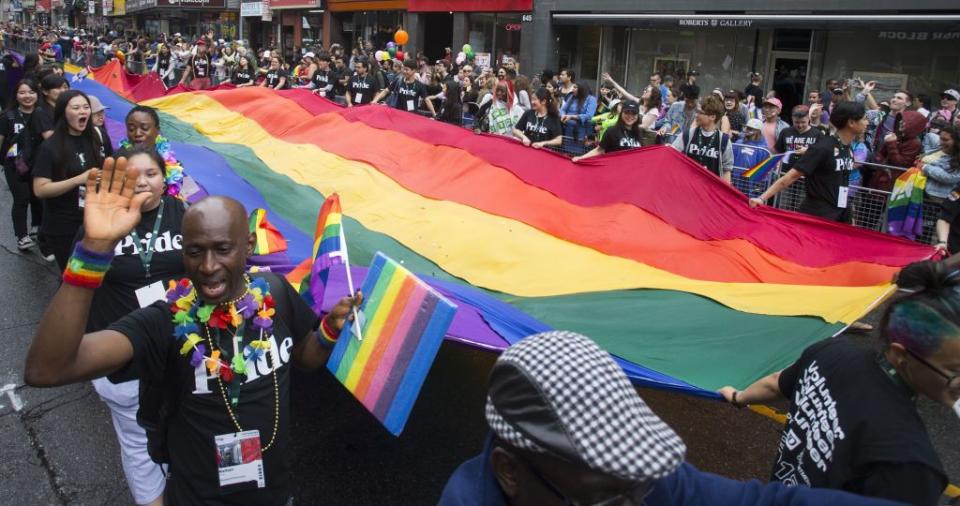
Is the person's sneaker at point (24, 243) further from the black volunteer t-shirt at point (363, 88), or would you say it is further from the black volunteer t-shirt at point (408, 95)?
the black volunteer t-shirt at point (363, 88)

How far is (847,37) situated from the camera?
51.2 feet

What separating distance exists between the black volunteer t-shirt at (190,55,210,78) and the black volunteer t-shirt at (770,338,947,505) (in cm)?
2139

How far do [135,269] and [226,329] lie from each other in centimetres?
124

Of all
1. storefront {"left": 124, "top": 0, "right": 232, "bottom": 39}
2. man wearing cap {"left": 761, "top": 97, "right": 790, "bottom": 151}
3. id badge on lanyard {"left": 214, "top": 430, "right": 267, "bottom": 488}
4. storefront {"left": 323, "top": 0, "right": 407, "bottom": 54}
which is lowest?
id badge on lanyard {"left": 214, "top": 430, "right": 267, "bottom": 488}

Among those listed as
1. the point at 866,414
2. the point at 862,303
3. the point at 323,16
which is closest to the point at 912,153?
the point at 862,303

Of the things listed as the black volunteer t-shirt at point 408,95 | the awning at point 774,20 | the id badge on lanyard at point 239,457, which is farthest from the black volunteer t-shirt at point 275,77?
the id badge on lanyard at point 239,457

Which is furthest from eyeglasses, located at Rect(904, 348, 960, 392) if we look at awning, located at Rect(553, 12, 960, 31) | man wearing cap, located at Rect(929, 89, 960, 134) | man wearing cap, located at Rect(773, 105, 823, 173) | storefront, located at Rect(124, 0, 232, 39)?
storefront, located at Rect(124, 0, 232, 39)

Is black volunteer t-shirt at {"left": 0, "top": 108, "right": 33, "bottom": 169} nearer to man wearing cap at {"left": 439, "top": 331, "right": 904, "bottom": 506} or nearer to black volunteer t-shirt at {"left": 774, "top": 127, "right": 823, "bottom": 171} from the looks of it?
man wearing cap at {"left": 439, "top": 331, "right": 904, "bottom": 506}

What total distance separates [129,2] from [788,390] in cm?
5718

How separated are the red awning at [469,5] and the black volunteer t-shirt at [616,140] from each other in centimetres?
1453

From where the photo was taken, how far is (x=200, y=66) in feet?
69.2

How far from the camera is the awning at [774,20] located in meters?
13.7

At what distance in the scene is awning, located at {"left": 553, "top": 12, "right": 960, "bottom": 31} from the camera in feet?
44.8

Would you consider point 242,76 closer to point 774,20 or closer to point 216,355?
point 774,20
